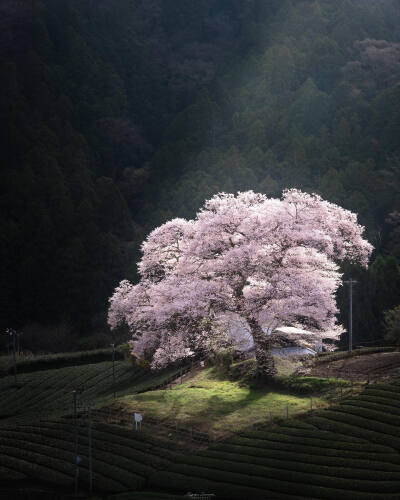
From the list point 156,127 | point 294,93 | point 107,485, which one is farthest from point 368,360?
point 156,127

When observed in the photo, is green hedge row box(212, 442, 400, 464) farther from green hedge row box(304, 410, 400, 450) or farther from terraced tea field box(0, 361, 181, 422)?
terraced tea field box(0, 361, 181, 422)

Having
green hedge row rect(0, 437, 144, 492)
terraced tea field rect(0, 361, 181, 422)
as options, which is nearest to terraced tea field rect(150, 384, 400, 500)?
green hedge row rect(0, 437, 144, 492)

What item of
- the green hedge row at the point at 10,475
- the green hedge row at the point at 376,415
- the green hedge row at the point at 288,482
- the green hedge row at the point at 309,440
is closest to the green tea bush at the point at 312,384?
the green hedge row at the point at 376,415

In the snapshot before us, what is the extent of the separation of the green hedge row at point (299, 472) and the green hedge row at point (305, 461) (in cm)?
4

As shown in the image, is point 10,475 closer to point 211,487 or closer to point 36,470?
point 36,470

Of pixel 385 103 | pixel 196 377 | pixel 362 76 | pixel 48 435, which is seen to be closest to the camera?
pixel 48 435

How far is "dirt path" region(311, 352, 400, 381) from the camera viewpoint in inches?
1396

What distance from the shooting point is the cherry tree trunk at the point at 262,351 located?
37062mm

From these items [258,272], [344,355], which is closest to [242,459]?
[258,272]

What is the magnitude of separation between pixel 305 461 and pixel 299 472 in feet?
2.90

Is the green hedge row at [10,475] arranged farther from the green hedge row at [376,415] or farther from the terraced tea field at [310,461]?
the green hedge row at [376,415]

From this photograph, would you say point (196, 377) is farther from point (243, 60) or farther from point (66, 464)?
point (243, 60)

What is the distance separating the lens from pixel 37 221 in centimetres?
11312

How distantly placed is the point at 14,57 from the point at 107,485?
485ft
